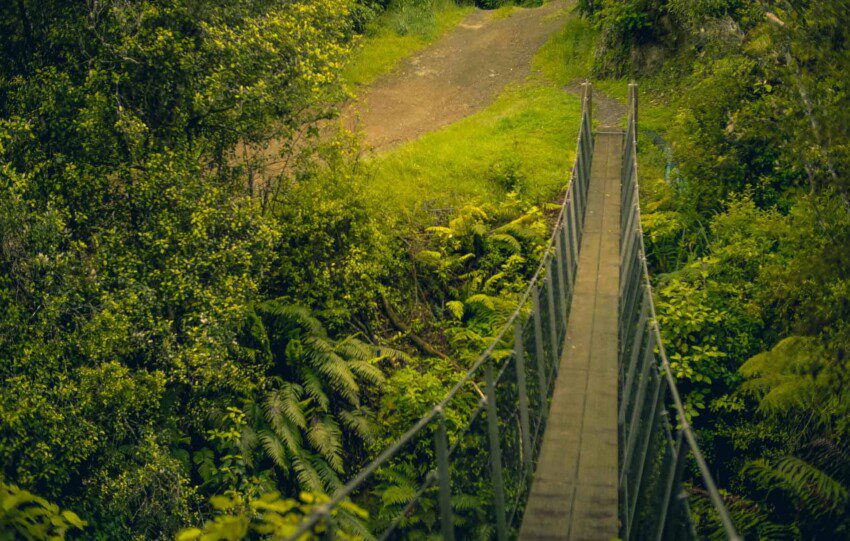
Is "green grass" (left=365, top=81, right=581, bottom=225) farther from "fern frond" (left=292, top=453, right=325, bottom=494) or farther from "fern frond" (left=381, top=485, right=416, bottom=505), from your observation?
"fern frond" (left=381, top=485, right=416, bottom=505)

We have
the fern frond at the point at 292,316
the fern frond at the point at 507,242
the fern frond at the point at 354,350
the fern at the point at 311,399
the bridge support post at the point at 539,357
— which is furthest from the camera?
the fern frond at the point at 507,242

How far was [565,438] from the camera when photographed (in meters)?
7.50

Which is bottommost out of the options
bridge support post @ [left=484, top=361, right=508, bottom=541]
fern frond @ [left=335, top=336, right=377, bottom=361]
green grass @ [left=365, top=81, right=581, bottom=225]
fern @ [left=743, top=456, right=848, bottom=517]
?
fern frond @ [left=335, top=336, right=377, bottom=361]

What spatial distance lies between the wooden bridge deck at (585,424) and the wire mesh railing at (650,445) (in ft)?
0.66

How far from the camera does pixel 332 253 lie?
13.2 metres

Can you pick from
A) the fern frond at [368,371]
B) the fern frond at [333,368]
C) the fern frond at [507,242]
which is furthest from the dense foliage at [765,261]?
the fern frond at [333,368]

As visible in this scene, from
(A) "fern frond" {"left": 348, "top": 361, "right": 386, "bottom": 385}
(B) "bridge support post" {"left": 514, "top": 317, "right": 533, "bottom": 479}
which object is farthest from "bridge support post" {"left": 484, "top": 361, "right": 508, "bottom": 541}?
(A) "fern frond" {"left": 348, "top": 361, "right": 386, "bottom": 385}

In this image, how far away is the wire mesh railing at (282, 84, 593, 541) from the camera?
14.3 feet

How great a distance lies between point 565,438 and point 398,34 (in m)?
21.0

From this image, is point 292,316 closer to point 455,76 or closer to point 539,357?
point 539,357

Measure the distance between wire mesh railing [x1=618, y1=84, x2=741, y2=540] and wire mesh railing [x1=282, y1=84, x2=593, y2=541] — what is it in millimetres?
926

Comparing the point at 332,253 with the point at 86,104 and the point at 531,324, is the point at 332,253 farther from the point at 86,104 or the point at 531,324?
the point at 531,324

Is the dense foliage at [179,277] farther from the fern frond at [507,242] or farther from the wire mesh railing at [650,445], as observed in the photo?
the wire mesh railing at [650,445]

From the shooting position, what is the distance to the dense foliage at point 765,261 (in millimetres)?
7641
